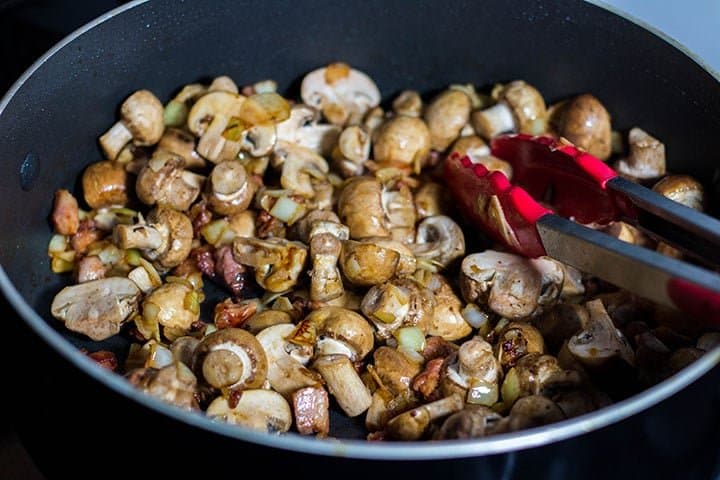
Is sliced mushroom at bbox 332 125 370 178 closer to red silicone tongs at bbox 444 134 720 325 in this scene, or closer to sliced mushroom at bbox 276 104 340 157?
sliced mushroom at bbox 276 104 340 157

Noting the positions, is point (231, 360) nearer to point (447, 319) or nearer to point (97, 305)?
point (97, 305)

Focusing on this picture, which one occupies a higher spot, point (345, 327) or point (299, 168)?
point (299, 168)

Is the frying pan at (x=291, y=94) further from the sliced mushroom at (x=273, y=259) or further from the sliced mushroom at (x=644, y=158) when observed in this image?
the sliced mushroom at (x=273, y=259)

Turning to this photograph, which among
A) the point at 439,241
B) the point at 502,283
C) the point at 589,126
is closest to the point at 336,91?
the point at 439,241

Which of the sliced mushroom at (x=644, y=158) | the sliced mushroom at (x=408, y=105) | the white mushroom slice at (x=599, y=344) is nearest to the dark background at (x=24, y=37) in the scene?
the sliced mushroom at (x=408, y=105)

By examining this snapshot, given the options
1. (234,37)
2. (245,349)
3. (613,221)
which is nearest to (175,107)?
(234,37)

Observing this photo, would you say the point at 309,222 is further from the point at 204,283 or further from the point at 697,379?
the point at 697,379

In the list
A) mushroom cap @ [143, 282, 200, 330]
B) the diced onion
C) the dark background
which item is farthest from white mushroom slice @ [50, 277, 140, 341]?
the diced onion
